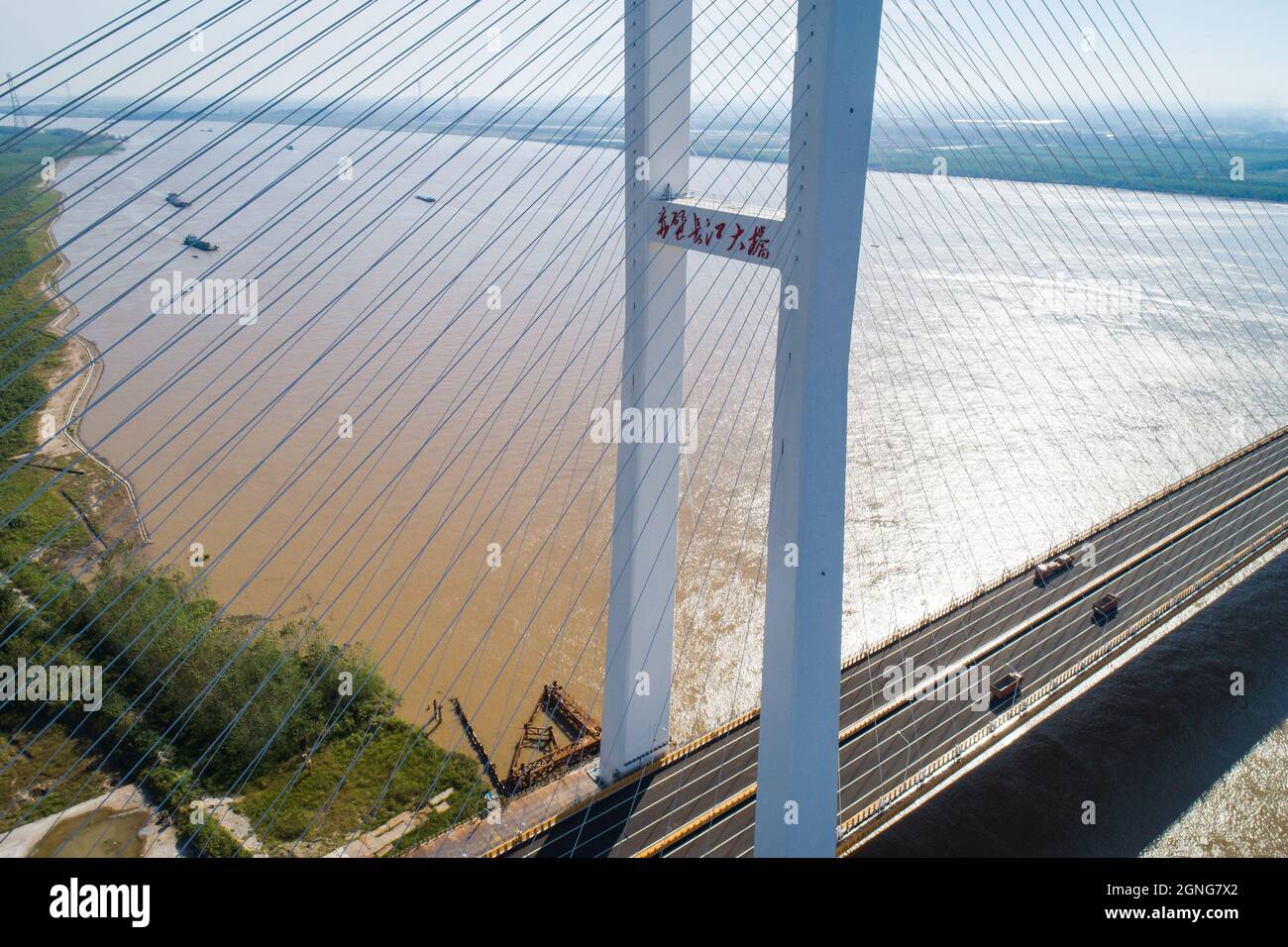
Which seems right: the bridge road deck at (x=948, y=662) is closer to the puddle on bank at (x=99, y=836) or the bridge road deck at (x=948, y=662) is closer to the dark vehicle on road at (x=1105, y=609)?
the dark vehicle on road at (x=1105, y=609)

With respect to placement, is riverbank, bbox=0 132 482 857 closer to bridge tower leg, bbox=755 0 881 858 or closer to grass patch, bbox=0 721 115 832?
grass patch, bbox=0 721 115 832

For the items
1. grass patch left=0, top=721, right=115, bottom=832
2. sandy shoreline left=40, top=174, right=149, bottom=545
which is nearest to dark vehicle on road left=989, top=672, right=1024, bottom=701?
grass patch left=0, top=721, right=115, bottom=832

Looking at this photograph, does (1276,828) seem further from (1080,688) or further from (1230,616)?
(1230,616)

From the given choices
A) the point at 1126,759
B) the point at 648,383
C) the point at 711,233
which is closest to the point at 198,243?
the point at 648,383

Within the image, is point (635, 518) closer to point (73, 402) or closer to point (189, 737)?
point (189, 737)

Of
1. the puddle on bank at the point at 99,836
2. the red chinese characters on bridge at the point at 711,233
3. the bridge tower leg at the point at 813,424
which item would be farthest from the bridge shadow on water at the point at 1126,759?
the puddle on bank at the point at 99,836

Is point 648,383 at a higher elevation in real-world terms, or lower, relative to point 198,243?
lower

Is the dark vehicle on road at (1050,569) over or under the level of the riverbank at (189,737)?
over
